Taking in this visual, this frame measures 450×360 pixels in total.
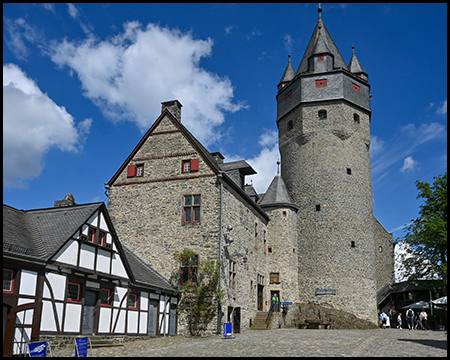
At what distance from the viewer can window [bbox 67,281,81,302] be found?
1496cm

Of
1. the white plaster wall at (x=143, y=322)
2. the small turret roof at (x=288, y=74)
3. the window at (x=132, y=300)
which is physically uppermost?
the small turret roof at (x=288, y=74)

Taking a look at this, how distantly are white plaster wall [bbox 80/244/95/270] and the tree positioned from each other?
19.6 meters

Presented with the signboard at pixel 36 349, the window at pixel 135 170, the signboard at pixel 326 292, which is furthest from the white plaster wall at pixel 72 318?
the signboard at pixel 326 292

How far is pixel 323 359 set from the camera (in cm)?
1109

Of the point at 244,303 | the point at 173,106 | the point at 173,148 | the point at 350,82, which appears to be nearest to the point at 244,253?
the point at 244,303

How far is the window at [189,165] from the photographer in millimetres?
23289

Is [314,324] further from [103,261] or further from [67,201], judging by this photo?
[67,201]

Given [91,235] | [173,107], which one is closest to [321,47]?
[173,107]

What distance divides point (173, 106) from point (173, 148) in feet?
9.34

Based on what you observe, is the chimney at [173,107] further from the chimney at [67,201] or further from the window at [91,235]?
the window at [91,235]

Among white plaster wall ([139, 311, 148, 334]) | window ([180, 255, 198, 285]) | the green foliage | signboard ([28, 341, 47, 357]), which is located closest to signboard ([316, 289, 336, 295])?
the green foliage

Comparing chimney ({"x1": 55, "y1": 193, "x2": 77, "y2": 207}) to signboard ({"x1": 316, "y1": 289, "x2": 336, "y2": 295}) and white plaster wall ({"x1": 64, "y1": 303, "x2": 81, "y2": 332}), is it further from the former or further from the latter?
signboard ({"x1": 316, "y1": 289, "x2": 336, "y2": 295})

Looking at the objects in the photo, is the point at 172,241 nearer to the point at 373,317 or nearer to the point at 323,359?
the point at 323,359

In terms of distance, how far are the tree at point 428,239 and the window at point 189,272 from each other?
14.2 metres
